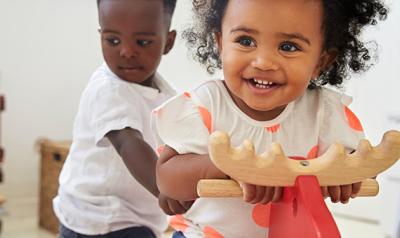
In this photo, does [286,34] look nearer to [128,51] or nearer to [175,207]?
[175,207]

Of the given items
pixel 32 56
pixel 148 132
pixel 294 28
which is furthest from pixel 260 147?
pixel 32 56

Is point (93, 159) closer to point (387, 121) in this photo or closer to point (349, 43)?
point (349, 43)

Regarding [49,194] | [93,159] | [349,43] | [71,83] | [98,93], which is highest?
[349,43]

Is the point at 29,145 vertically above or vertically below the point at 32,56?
below

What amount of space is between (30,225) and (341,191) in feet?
5.57

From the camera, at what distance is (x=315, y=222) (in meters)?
0.53

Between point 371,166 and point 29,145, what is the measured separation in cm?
193

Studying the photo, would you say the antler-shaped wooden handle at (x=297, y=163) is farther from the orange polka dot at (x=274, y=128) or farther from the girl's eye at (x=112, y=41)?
the girl's eye at (x=112, y=41)

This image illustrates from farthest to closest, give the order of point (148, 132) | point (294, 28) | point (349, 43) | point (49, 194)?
1. point (49, 194)
2. point (148, 132)
3. point (349, 43)
4. point (294, 28)

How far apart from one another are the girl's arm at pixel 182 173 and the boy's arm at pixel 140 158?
18 cm

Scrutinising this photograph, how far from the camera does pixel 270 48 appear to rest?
0.63m

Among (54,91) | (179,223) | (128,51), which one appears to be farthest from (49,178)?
(179,223)

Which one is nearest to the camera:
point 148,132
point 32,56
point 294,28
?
point 294,28

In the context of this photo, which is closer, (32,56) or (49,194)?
(49,194)
